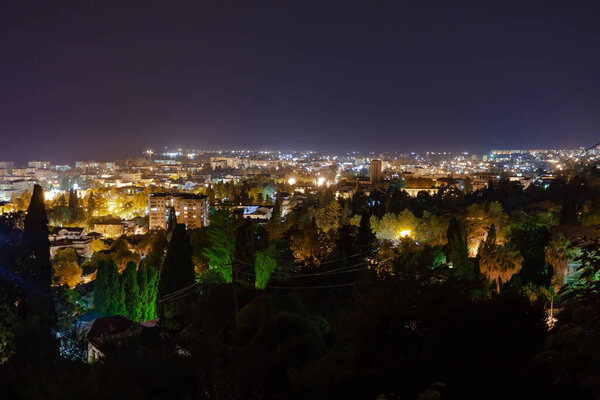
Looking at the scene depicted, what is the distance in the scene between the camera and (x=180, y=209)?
43.2 metres

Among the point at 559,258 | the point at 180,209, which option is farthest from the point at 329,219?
the point at 180,209

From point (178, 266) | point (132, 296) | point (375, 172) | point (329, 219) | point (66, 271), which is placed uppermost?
point (375, 172)

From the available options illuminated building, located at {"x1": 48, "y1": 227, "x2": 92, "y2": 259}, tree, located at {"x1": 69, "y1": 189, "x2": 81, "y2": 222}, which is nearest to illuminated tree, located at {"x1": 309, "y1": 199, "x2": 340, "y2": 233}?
illuminated building, located at {"x1": 48, "y1": 227, "x2": 92, "y2": 259}

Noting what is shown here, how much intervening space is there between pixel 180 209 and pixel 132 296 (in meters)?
26.2

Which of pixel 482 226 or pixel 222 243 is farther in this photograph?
pixel 482 226

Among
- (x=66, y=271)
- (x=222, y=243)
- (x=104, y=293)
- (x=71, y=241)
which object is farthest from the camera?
(x=71, y=241)

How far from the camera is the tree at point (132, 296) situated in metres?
17.6

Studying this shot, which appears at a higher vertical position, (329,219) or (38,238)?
(38,238)

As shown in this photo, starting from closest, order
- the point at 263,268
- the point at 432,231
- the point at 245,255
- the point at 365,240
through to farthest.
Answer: the point at 263,268, the point at 245,255, the point at 365,240, the point at 432,231

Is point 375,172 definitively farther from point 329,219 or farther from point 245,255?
point 245,255

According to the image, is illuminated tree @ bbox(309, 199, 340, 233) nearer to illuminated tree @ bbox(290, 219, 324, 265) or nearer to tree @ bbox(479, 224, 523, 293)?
illuminated tree @ bbox(290, 219, 324, 265)

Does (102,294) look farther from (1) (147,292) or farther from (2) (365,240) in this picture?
(2) (365,240)

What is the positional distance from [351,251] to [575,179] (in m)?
23.9

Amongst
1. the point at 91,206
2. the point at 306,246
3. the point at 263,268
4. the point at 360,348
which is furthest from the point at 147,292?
the point at 91,206
